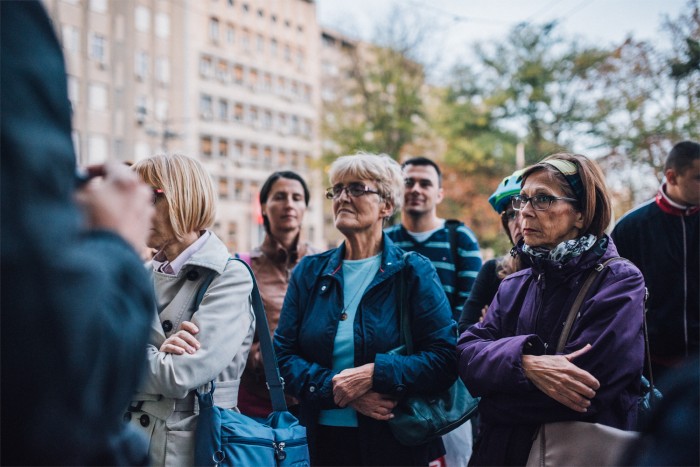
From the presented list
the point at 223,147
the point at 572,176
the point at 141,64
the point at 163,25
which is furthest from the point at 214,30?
the point at 572,176

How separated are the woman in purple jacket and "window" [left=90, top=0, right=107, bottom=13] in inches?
1662

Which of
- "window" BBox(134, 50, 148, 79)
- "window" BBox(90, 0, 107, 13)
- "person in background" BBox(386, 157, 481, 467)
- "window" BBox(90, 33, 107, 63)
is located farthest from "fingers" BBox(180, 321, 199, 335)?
"window" BBox(134, 50, 148, 79)

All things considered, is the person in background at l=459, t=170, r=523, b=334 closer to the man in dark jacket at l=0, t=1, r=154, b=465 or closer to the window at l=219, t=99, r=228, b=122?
the man in dark jacket at l=0, t=1, r=154, b=465

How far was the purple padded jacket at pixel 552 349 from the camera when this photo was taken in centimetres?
233

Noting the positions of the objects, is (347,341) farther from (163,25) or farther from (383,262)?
(163,25)

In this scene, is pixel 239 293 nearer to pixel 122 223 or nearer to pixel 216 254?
pixel 216 254

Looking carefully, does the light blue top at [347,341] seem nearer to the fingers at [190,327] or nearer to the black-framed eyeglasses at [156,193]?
the fingers at [190,327]

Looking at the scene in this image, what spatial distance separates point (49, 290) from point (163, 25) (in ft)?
154

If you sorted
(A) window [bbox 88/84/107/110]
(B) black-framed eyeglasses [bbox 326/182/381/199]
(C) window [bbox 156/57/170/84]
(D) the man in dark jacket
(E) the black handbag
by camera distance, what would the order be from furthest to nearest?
(C) window [bbox 156/57/170/84] → (A) window [bbox 88/84/107/110] → (B) black-framed eyeglasses [bbox 326/182/381/199] → (E) the black handbag → (D) the man in dark jacket

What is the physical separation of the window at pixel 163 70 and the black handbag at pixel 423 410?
142 feet

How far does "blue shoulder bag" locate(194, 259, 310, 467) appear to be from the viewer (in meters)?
2.31

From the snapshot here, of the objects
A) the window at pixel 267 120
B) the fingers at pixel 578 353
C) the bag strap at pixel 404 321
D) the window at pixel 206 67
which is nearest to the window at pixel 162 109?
the window at pixel 206 67

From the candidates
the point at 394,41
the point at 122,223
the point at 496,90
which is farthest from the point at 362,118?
the point at 122,223

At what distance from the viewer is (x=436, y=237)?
4758mm
